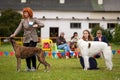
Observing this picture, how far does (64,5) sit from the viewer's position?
6444cm

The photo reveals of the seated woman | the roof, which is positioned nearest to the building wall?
the roof

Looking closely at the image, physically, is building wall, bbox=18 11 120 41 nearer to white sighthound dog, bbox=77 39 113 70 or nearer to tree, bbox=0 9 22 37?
tree, bbox=0 9 22 37

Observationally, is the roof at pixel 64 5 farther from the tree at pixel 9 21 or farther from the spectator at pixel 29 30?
the spectator at pixel 29 30

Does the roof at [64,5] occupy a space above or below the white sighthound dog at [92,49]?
below

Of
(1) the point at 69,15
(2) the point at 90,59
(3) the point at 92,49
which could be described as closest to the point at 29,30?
(3) the point at 92,49

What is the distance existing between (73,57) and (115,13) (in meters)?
41.8

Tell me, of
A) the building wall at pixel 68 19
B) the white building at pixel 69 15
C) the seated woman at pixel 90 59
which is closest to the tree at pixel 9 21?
the white building at pixel 69 15

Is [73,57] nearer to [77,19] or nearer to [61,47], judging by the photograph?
[61,47]

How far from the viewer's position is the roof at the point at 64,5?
63188 millimetres

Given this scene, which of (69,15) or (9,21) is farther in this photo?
(69,15)

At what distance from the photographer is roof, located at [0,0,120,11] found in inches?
2488

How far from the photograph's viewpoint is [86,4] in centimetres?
6462

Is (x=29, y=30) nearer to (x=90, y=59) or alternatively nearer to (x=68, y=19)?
(x=90, y=59)

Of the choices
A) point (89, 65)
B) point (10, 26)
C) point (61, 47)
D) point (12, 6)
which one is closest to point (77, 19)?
point (12, 6)
